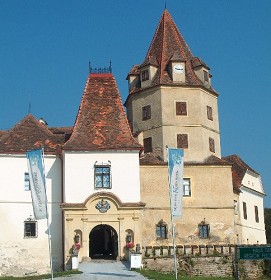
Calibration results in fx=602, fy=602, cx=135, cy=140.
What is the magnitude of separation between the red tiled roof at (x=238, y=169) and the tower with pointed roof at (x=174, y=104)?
380cm

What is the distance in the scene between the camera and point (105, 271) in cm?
3341

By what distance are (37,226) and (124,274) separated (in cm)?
1033

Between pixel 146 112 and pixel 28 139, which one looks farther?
pixel 146 112

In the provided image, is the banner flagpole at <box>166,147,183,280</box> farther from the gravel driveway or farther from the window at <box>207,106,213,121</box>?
the window at <box>207,106,213,121</box>

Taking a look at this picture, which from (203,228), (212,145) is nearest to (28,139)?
(203,228)

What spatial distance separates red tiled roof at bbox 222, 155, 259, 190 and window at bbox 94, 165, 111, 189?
14.1 m

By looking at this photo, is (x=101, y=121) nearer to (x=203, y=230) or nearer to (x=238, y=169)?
(x=203, y=230)

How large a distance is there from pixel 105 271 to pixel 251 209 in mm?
23951

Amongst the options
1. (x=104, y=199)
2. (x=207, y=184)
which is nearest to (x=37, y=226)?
(x=104, y=199)

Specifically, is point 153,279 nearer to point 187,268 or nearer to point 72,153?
point 187,268

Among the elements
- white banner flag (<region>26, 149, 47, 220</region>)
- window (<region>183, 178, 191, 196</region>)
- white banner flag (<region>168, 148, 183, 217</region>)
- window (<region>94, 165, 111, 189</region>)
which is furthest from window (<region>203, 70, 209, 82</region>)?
white banner flag (<region>26, 149, 47, 220</region>)

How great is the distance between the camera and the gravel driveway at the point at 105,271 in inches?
1215

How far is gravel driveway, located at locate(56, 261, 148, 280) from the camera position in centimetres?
3086

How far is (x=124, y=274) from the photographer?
32344 mm
